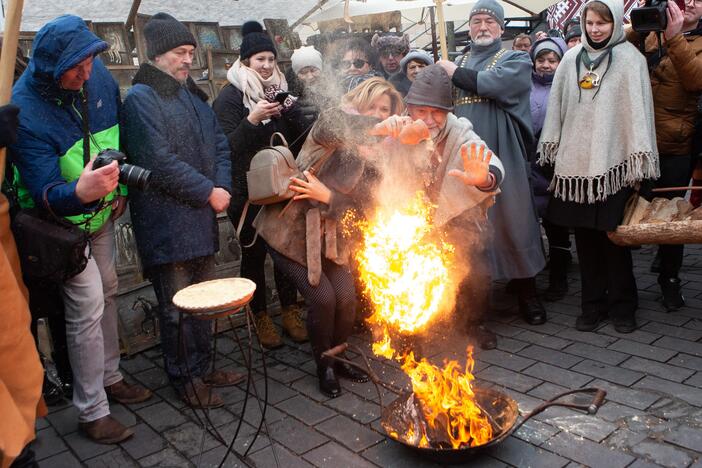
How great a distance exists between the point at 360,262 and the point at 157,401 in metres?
1.72

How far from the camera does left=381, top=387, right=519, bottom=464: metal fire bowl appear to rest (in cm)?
309

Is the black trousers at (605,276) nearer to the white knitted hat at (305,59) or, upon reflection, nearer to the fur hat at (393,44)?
the white knitted hat at (305,59)

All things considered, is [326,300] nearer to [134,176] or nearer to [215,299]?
[215,299]

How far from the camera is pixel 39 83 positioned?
3438 millimetres

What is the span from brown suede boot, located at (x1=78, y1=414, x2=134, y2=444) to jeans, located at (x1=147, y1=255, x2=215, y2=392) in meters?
0.50

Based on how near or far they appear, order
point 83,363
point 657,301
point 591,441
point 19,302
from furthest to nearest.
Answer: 1. point 657,301
2. point 83,363
3. point 591,441
4. point 19,302

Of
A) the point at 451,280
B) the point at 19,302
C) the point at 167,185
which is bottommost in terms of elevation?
the point at 451,280

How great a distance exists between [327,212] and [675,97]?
2.97 m

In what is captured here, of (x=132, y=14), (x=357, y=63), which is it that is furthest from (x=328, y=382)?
(x=132, y=14)

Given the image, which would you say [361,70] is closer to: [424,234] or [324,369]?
[424,234]

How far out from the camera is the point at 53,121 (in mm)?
3479

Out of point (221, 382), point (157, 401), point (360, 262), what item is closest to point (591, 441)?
point (360, 262)

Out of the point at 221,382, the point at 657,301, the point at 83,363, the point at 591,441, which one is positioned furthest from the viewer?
the point at 657,301

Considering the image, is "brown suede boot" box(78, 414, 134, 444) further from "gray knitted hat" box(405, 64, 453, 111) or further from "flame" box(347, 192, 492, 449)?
"gray knitted hat" box(405, 64, 453, 111)
